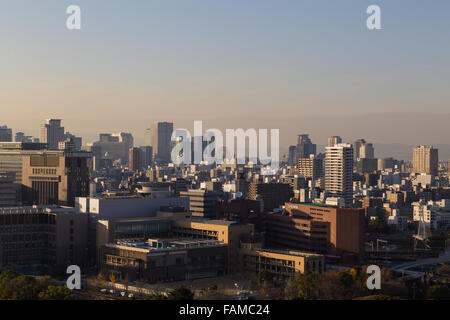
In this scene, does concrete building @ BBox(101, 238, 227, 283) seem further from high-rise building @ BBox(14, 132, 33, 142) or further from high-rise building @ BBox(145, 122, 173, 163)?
high-rise building @ BBox(145, 122, 173, 163)

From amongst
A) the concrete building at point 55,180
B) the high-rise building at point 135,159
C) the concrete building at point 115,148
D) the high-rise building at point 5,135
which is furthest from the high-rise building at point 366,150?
the concrete building at point 55,180

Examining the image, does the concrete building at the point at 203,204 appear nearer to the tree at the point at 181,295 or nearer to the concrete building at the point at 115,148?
the tree at the point at 181,295

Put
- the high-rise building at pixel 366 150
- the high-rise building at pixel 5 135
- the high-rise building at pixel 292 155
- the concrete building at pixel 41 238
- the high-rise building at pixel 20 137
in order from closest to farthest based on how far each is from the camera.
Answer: the concrete building at pixel 41 238
the high-rise building at pixel 5 135
the high-rise building at pixel 20 137
the high-rise building at pixel 292 155
the high-rise building at pixel 366 150

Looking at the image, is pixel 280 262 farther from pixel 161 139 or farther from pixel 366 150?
pixel 161 139

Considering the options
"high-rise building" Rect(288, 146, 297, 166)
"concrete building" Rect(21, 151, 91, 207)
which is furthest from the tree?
"high-rise building" Rect(288, 146, 297, 166)
